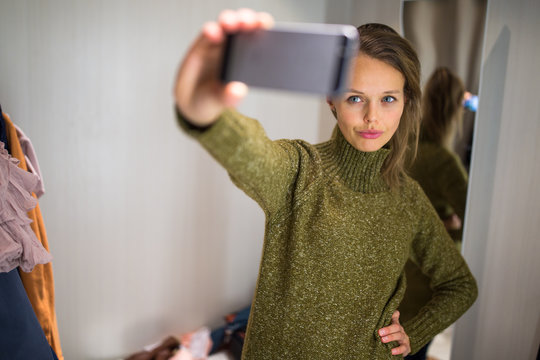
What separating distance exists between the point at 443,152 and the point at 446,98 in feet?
0.64

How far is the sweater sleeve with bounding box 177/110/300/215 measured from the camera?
19.1 inches

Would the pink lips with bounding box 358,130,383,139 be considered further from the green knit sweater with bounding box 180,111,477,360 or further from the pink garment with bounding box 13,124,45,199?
the pink garment with bounding box 13,124,45,199

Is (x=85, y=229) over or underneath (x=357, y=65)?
underneath

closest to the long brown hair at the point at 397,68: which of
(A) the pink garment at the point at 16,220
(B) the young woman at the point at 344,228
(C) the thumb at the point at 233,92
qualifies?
(B) the young woman at the point at 344,228

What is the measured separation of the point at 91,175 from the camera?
1.43 m

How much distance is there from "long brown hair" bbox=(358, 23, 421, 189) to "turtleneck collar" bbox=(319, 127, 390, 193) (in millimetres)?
66

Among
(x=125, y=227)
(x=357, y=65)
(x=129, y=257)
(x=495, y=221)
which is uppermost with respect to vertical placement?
(x=357, y=65)

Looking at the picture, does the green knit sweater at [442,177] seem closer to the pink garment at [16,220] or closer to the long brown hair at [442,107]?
the long brown hair at [442,107]

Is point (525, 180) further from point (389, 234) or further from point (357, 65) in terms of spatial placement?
point (357, 65)

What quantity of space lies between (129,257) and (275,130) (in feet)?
2.89

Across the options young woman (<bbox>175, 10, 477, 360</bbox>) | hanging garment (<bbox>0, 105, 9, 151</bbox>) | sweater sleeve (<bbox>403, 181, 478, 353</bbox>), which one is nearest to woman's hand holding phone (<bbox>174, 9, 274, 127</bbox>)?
young woman (<bbox>175, 10, 477, 360</bbox>)

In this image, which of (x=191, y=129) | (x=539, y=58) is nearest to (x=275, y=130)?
(x=539, y=58)

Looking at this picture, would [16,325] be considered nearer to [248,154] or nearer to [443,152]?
[248,154]

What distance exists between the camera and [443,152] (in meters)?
1.37
